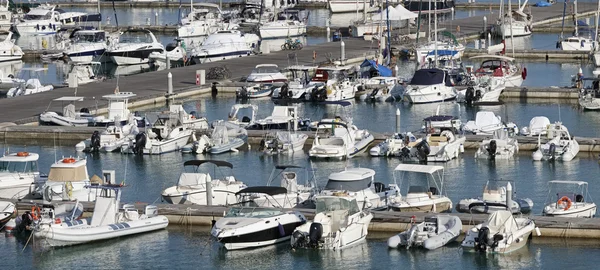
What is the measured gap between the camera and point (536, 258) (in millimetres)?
36531

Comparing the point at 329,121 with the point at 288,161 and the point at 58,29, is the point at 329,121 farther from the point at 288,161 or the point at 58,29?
the point at 58,29

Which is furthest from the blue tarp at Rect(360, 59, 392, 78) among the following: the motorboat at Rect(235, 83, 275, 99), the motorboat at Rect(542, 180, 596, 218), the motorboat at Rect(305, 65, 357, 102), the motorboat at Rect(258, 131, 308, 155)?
the motorboat at Rect(542, 180, 596, 218)

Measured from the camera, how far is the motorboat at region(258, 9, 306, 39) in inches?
3912

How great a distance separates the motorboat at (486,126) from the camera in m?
54.0

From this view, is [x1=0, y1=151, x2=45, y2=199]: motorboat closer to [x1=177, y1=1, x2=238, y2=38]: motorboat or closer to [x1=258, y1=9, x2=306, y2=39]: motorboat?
[x1=177, y1=1, x2=238, y2=38]: motorboat

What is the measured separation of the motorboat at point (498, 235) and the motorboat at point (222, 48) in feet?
153

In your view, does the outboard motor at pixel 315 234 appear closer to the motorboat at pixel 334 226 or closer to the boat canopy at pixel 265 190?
the motorboat at pixel 334 226

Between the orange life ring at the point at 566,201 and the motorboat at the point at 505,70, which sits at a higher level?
the motorboat at the point at 505,70

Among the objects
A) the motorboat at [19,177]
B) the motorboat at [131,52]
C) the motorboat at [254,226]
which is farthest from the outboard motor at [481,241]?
the motorboat at [131,52]

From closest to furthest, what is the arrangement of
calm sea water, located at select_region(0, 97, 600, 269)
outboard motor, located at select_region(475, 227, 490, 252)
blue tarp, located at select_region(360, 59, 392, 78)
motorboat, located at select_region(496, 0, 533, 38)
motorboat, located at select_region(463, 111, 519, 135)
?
outboard motor, located at select_region(475, 227, 490, 252) → calm sea water, located at select_region(0, 97, 600, 269) → motorboat, located at select_region(463, 111, 519, 135) → blue tarp, located at select_region(360, 59, 392, 78) → motorboat, located at select_region(496, 0, 533, 38)

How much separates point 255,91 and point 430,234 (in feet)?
102

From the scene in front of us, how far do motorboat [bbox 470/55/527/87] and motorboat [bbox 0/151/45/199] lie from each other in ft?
96.1

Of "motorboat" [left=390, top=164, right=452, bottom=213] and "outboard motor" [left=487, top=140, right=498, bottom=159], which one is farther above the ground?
"outboard motor" [left=487, top=140, right=498, bottom=159]

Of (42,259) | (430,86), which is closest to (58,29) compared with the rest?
(430,86)
